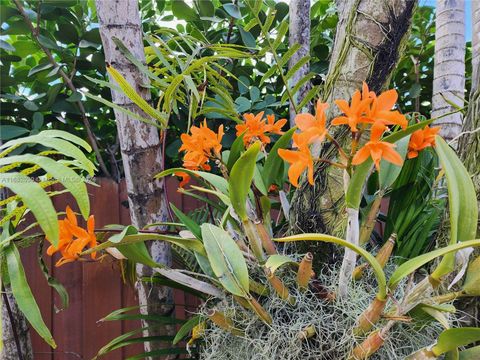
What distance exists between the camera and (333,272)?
757mm

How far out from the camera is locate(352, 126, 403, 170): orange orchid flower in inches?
22.5

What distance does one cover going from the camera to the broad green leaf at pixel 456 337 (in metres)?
0.54

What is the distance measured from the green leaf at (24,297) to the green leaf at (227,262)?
11.0 inches

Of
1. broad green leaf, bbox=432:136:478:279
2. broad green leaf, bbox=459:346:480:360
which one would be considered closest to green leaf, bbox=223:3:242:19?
broad green leaf, bbox=432:136:478:279

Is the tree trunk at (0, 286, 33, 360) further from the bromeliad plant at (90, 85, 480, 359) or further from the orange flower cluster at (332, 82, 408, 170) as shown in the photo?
the orange flower cluster at (332, 82, 408, 170)

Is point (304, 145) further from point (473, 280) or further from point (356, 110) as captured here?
point (473, 280)

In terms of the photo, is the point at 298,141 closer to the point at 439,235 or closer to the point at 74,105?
the point at 439,235

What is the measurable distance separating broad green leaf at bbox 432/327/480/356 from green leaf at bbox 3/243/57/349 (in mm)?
556

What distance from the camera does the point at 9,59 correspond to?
1.48 meters

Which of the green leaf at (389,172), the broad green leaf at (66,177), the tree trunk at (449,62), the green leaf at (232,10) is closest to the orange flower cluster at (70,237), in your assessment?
the broad green leaf at (66,177)

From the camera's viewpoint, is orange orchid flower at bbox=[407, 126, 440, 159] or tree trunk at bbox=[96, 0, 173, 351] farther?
tree trunk at bbox=[96, 0, 173, 351]

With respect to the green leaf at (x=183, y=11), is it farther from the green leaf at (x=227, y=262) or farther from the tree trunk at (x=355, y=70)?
the green leaf at (x=227, y=262)

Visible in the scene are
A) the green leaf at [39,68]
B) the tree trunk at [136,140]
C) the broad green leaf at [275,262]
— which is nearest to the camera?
the broad green leaf at [275,262]

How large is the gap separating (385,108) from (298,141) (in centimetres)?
12
